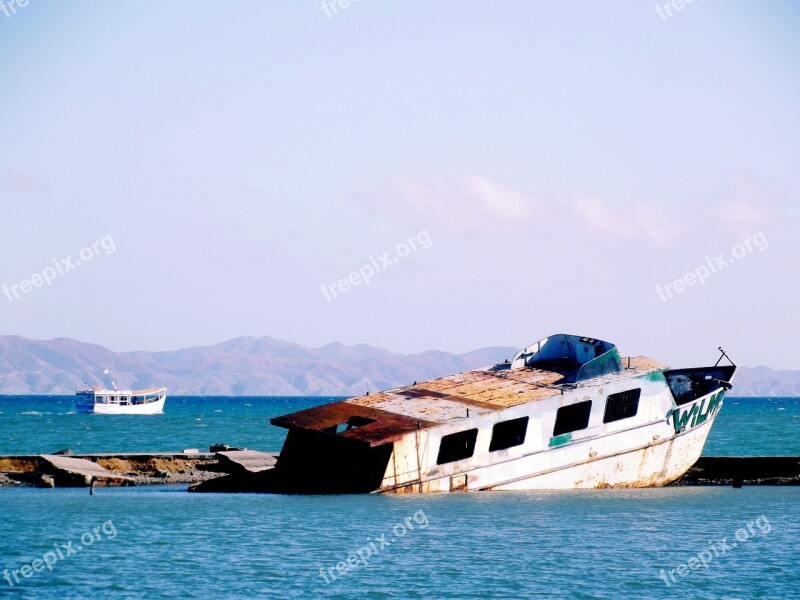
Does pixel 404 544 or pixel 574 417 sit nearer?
pixel 404 544

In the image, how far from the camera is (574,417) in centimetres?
3597

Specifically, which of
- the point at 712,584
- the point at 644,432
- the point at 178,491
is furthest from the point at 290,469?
the point at 712,584

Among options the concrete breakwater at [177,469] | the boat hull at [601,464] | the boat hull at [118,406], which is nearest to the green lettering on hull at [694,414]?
the boat hull at [601,464]

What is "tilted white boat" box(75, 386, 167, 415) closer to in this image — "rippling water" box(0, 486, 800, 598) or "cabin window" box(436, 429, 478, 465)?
"rippling water" box(0, 486, 800, 598)

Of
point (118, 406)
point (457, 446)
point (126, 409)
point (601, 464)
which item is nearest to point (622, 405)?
point (601, 464)

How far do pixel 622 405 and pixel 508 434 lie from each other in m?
3.98

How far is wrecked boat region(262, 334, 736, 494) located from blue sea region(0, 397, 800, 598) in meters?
0.83

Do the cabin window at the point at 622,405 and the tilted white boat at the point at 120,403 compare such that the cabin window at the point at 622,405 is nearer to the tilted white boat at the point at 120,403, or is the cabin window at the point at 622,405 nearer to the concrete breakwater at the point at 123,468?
the concrete breakwater at the point at 123,468

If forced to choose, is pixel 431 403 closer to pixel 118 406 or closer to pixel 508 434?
pixel 508 434

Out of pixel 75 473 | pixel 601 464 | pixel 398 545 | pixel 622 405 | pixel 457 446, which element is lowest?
pixel 398 545

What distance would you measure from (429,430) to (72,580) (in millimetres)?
12399

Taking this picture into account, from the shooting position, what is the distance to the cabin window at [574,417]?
3575 cm

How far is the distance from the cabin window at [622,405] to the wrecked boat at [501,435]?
3 centimetres

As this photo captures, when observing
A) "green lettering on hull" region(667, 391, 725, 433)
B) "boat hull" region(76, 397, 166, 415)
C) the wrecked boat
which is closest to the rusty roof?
the wrecked boat
